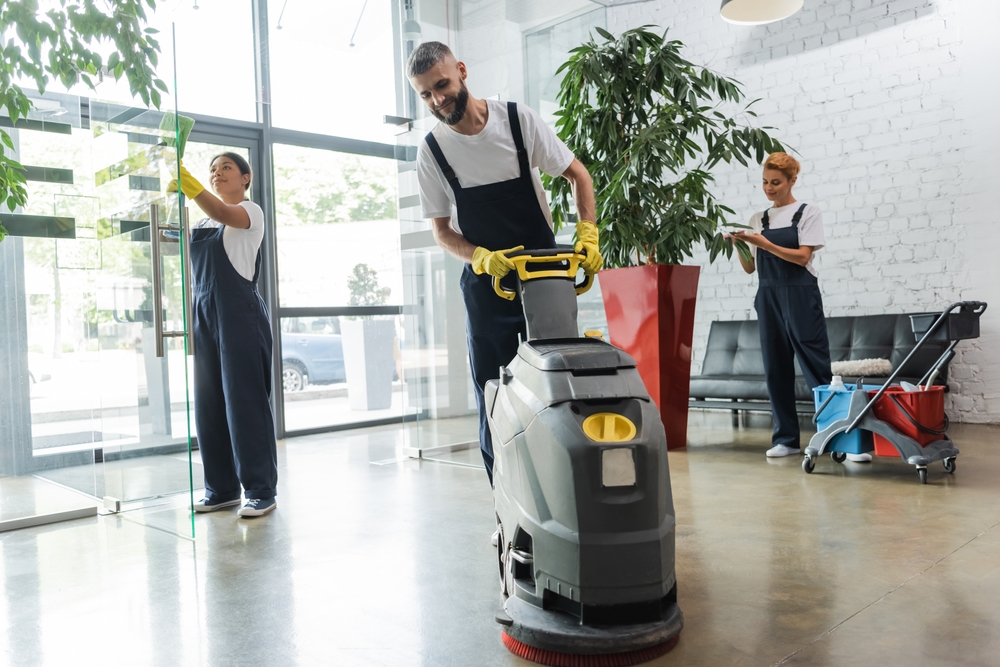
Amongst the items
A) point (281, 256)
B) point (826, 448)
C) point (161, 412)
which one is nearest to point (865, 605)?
point (826, 448)

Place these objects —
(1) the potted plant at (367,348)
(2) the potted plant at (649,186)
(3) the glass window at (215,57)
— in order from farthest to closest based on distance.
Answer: (1) the potted plant at (367,348) → (3) the glass window at (215,57) → (2) the potted plant at (649,186)

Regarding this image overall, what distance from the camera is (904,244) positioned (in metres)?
4.98

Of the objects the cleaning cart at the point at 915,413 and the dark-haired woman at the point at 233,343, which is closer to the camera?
the dark-haired woman at the point at 233,343

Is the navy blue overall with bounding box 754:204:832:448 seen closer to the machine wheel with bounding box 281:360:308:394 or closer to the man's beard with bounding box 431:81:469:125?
the man's beard with bounding box 431:81:469:125

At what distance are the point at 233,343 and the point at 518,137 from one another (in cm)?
144

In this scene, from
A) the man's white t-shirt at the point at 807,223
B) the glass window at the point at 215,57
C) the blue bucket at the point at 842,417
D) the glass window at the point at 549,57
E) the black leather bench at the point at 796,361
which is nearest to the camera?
the blue bucket at the point at 842,417

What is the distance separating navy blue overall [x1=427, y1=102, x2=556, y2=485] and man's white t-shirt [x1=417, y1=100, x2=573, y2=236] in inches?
0.6

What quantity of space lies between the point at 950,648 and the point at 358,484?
2.55 m

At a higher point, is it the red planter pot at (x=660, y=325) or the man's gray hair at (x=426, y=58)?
the man's gray hair at (x=426, y=58)

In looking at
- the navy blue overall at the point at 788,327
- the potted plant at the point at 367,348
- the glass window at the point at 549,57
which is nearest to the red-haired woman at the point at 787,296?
the navy blue overall at the point at 788,327

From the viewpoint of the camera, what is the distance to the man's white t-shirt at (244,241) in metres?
3.00

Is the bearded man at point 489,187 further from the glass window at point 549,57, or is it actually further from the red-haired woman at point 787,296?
the glass window at point 549,57

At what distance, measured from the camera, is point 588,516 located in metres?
1.48

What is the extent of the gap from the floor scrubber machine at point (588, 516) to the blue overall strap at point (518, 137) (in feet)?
2.43
